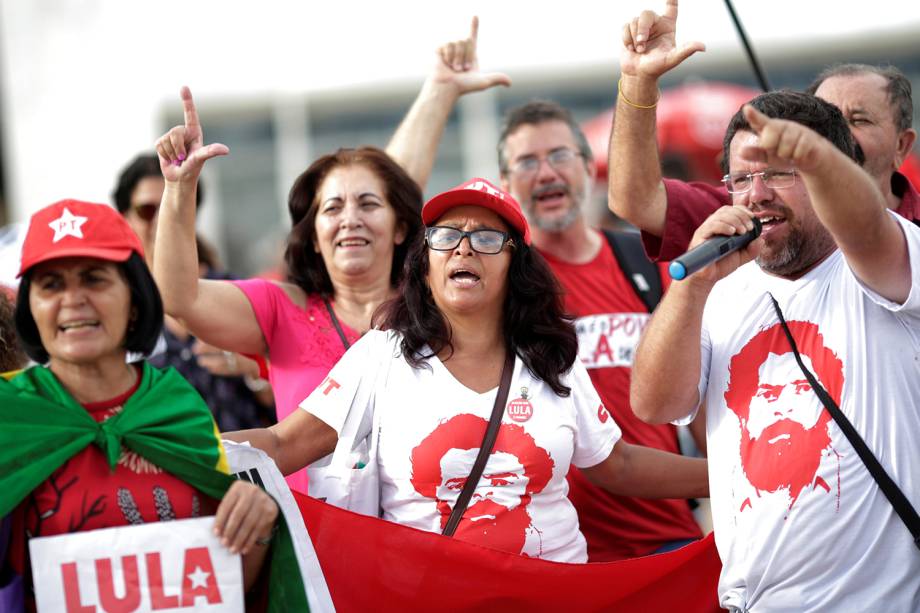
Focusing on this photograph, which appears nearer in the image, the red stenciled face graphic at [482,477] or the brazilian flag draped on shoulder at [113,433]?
the brazilian flag draped on shoulder at [113,433]

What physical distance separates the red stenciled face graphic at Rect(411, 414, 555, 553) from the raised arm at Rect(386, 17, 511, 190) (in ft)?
6.85

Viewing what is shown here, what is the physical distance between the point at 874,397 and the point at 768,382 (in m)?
0.29

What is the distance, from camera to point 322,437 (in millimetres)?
3713

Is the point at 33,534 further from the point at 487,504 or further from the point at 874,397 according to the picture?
the point at 874,397

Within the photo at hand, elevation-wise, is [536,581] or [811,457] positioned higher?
[811,457]

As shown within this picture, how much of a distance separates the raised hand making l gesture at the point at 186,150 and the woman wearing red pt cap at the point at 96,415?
83 cm

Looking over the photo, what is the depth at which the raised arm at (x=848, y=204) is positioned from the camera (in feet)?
9.54

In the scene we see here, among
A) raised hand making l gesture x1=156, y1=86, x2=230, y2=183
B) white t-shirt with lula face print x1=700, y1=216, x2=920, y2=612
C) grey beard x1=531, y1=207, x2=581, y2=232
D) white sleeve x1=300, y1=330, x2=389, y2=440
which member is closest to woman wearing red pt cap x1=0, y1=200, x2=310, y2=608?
white sleeve x1=300, y1=330, x2=389, y2=440

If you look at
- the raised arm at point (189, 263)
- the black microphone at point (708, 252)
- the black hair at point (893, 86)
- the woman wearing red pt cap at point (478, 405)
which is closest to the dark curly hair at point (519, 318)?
the woman wearing red pt cap at point (478, 405)

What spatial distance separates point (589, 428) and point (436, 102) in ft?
7.48

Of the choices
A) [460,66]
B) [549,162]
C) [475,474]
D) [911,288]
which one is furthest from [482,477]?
[460,66]

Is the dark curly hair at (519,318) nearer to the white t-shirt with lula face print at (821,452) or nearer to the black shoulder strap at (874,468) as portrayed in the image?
the white t-shirt with lula face print at (821,452)

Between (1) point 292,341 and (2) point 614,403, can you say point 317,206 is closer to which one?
(1) point 292,341

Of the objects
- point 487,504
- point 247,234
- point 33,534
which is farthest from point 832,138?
point 247,234
